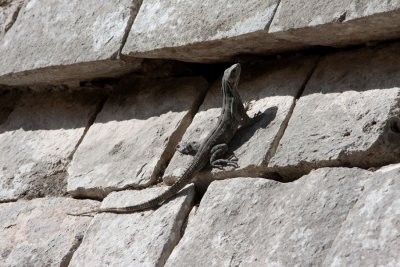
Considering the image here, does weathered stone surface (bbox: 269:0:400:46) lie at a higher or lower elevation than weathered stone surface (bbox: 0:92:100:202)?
higher

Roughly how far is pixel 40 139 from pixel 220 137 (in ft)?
5.74

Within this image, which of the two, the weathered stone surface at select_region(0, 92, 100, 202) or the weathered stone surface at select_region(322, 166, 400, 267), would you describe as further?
the weathered stone surface at select_region(0, 92, 100, 202)

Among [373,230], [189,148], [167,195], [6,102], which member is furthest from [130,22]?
[373,230]

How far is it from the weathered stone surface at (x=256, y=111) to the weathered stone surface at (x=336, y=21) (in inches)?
10.2

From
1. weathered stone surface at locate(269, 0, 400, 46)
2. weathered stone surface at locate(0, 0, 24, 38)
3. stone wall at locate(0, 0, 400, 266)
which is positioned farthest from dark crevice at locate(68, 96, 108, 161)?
weathered stone surface at locate(269, 0, 400, 46)

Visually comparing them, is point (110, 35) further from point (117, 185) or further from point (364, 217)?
point (364, 217)

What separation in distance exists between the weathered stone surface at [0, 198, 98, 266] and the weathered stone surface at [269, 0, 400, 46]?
1716mm

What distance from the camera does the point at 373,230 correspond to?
3660 millimetres

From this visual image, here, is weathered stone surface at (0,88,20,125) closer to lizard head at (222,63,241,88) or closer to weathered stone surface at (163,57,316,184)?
weathered stone surface at (163,57,316,184)

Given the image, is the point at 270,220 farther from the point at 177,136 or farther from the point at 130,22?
the point at 130,22

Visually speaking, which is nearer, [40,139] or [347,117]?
[347,117]

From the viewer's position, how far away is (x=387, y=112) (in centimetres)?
415

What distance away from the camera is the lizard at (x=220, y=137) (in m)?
4.75

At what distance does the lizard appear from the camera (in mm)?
4750
